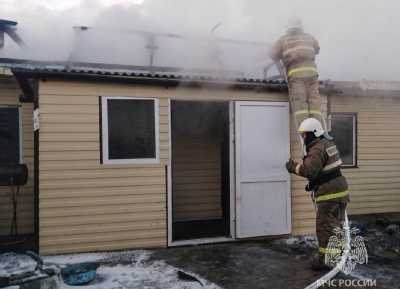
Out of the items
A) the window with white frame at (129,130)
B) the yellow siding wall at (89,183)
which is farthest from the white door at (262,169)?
the window with white frame at (129,130)

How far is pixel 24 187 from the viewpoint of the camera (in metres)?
7.48

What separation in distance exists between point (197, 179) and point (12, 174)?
3838mm

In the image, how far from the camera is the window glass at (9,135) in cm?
744

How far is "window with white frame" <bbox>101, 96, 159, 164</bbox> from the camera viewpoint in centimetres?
627

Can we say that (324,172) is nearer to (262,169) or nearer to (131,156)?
(262,169)

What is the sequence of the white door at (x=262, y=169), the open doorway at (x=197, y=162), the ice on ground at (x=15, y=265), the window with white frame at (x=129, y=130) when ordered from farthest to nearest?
1. the open doorway at (x=197, y=162)
2. the white door at (x=262, y=169)
3. the window with white frame at (x=129, y=130)
4. the ice on ground at (x=15, y=265)

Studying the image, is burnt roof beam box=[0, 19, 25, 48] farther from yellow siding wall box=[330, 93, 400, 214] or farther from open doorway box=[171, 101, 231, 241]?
yellow siding wall box=[330, 93, 400, 214]

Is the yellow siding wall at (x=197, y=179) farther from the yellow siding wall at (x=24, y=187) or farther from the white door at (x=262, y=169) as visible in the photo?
the yellow siding wall at (x=24, y=187)

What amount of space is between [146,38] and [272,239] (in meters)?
6.30

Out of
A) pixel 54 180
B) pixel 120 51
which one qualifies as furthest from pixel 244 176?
pixel 120 51

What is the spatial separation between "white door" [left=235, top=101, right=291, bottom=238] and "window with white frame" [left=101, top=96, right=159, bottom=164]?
1.40 m

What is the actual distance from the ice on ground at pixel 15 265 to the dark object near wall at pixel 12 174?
111 cm

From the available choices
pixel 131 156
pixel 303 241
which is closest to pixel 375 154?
pixel 303 241

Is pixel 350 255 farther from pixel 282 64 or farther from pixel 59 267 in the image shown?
pixel 59 267
